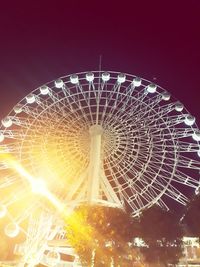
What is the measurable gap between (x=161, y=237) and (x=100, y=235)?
4.74m

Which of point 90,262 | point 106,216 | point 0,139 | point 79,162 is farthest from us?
point 79,162

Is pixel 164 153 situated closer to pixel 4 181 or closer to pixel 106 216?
pixel 106 216

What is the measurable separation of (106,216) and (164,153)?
29.1 feet

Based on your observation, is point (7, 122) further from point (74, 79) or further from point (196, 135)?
point (196, 135)

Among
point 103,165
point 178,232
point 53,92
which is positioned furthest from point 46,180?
point 178,232

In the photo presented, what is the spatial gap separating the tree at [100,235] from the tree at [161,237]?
54.4 inches

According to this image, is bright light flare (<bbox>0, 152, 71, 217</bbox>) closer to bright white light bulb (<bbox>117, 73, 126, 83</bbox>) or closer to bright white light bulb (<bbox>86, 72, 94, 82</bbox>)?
bright white light bulb (<bbox>86, 72, 94, 82</bbox>)

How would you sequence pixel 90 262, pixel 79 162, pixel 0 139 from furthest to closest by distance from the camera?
pixel 79 162
pixel 0 139
pixel 90 262

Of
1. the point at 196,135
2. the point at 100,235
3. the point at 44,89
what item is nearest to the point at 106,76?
the point at 44,89

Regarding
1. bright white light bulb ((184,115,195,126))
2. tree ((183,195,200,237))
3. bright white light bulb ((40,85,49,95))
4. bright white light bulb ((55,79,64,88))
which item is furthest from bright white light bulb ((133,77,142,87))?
tree ((183,195,200,237))

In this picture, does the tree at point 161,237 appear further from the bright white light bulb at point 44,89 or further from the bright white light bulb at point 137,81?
the bright white light bulb at point 44,89

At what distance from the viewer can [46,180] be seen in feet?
101

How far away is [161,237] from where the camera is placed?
962 inches

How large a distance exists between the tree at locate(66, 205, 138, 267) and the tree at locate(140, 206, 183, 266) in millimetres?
1381
